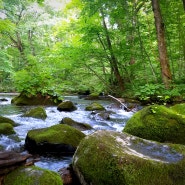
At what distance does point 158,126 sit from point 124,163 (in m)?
1.85

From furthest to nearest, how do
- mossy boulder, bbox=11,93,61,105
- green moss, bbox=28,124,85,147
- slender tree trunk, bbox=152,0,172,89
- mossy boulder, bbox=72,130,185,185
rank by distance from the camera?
mossy boulder, bbox=11,93,61,105
slender tree trunk, bbox=152,0,172,89
green moss, bbox=28,124,85,147
mossy boulder, bbox=72,130,185,185

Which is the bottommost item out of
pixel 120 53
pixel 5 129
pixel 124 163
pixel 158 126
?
pixel 158 126

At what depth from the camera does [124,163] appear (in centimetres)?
252

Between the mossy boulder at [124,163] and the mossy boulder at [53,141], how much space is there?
1.26m

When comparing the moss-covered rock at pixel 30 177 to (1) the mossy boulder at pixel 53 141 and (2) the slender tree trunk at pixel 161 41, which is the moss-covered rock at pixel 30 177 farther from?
(2) the slender tree trunk at pixel 161 41

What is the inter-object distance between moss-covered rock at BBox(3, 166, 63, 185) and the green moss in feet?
5.85

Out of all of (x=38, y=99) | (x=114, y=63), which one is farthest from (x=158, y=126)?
(x=114, y=63)

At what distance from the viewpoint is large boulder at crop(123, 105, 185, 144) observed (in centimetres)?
410

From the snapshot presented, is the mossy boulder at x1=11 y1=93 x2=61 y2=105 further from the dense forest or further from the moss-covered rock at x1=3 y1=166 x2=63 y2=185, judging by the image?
the moss-covered rock at x1=3 y1=166 x2=63 y2=185

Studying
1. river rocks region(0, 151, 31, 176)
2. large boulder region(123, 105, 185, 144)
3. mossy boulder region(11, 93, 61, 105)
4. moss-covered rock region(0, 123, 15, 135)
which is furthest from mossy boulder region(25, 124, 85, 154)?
mossy boulder region(11, 93, 61, 105)

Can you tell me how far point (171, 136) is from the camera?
4102 millimetres

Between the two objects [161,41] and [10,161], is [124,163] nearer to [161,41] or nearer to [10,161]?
[10,161]

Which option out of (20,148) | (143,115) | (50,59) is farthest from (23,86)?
(143,115)

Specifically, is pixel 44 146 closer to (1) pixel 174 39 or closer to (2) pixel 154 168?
(2) pixel 154 168
